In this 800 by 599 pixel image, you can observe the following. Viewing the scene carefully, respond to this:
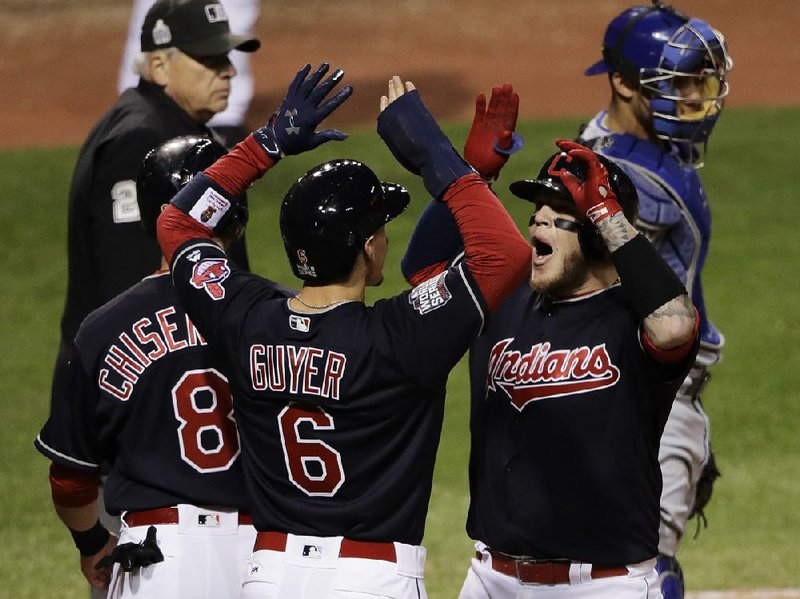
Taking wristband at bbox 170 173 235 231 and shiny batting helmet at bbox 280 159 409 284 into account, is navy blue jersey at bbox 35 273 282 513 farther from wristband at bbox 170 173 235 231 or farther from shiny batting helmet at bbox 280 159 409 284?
shiny batting helmet at bbox 280 159 409 284

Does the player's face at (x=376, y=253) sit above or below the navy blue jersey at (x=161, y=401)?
above

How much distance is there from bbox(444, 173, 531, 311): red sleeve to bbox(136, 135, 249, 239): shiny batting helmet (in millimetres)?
821

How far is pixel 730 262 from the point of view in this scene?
11523 mm

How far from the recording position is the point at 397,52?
17.7m

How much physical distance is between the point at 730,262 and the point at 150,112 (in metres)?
7.29

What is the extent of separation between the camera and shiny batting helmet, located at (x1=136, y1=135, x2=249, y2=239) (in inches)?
158

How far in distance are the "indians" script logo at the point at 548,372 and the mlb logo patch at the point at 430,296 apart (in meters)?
0.70

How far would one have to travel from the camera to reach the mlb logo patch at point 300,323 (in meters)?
3.41

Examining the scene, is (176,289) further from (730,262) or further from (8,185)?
(8,185)

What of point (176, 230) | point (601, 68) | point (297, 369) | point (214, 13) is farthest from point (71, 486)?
point (601, 68)

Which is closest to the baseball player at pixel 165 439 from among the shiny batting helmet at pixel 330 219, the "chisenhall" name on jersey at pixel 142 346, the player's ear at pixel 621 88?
the "chisenhall" name on jersey at pixel 142 346

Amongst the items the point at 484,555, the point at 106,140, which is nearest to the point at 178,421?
the point at 484,555

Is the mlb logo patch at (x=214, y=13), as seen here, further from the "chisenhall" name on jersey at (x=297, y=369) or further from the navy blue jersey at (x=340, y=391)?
the "chisenhall" name on jersey at (x=297, y=369)

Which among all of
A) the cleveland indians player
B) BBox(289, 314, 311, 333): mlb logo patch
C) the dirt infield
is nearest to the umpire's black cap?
the cleveland indians player
